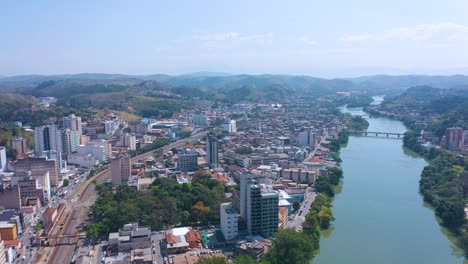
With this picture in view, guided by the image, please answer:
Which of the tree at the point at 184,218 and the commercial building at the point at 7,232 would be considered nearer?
→ the commercial building at the point at 7,232

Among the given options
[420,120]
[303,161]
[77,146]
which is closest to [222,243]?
[303,161]

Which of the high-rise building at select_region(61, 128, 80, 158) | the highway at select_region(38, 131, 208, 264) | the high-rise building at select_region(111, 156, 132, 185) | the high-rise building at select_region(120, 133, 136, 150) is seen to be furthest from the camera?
the high-rise building at select_region(120, 133, 136, 150)

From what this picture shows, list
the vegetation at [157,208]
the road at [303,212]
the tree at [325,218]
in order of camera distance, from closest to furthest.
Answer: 1. the vegetation at [157,208]
2. the road at [303,212]
3. the tree at [325,218]

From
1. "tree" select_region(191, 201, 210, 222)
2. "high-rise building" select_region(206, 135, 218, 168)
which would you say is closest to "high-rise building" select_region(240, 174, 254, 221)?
"tree" select_region(191, 201, 210, 222)

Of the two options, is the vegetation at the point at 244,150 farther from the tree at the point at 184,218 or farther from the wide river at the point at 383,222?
the tree at the point at 184,218

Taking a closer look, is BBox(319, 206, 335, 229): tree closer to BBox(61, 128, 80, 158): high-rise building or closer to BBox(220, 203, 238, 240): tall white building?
BBox(220, 203, 238, 240): tall white building

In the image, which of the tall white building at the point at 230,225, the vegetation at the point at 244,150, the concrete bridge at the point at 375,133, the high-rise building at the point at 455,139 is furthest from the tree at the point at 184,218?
the concrete bridge at the point at 375,133
